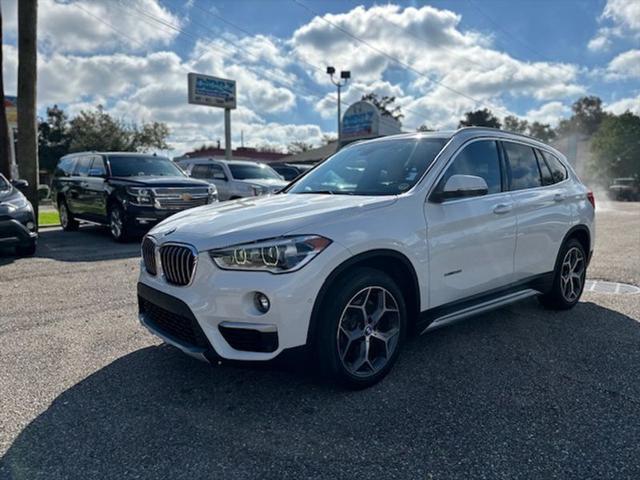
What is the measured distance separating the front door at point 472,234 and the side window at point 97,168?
336 inches

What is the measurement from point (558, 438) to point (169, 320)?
8.08ft

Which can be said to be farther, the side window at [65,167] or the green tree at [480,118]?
the green tree at [480,118]

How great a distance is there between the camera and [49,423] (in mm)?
2893

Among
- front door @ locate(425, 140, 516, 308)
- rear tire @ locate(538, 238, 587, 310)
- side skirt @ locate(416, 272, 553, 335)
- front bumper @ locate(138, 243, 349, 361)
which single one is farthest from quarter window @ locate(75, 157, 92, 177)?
rear tire @ locate(538, 238, 587, 310)

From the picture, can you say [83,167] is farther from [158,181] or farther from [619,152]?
[619,152]

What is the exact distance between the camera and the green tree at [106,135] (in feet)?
166

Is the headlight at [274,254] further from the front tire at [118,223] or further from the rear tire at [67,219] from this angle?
the rear tire at [67,219]

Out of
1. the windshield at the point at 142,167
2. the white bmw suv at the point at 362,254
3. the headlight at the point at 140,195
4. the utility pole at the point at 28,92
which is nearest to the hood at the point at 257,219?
the white bmw suv at the point at 362,254

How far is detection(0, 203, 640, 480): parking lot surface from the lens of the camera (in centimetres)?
248

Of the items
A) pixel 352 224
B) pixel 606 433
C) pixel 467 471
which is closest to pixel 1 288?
pixel 352 224

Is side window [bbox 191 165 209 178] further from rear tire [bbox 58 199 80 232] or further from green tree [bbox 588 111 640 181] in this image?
green tree [bbox 588 111 640 181]

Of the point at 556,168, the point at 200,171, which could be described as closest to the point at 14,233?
the point at 200,171

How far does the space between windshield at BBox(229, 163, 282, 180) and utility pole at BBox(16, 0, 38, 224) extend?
187 inches

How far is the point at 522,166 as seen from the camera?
4.66m
